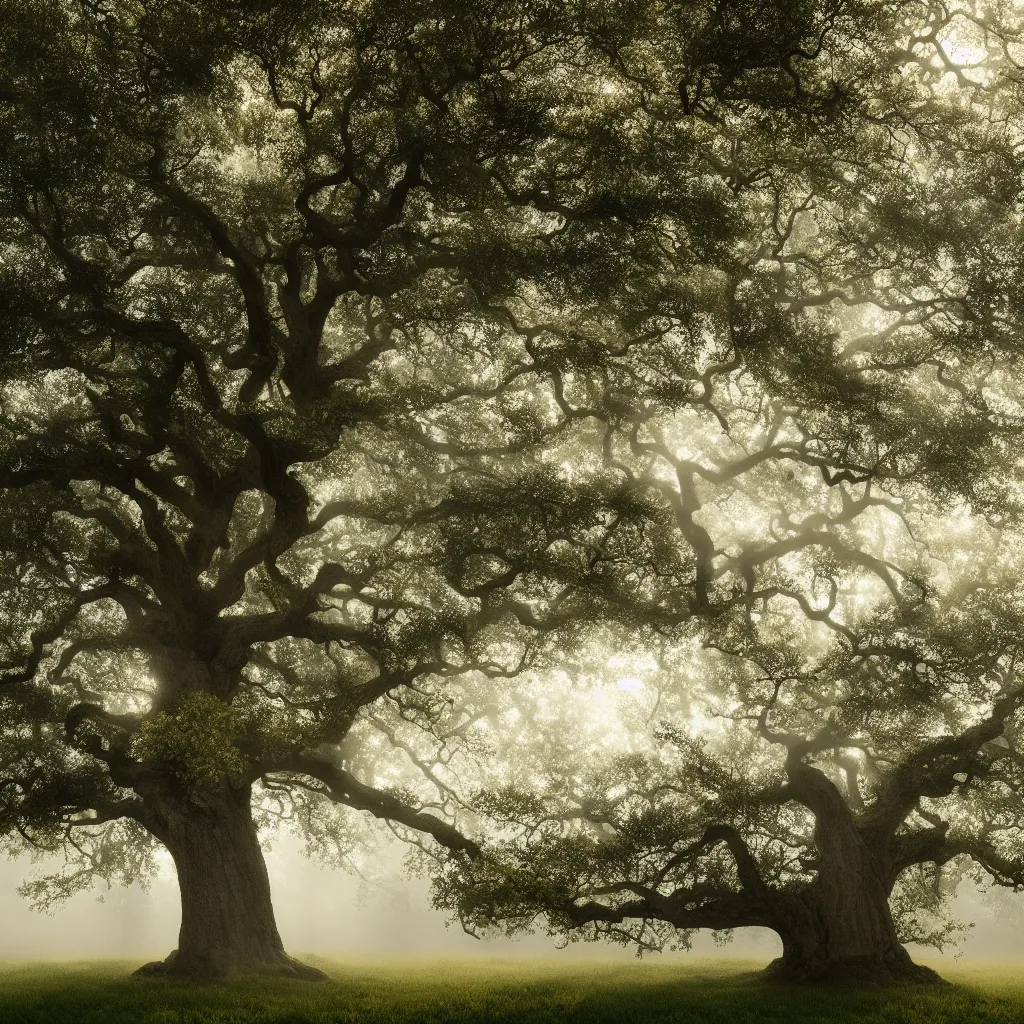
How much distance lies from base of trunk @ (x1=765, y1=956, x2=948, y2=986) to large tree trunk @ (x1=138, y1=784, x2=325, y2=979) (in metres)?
10.6

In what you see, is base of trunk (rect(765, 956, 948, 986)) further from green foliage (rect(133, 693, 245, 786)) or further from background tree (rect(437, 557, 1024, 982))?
green foliage (rect(133, 693, 245, 786))

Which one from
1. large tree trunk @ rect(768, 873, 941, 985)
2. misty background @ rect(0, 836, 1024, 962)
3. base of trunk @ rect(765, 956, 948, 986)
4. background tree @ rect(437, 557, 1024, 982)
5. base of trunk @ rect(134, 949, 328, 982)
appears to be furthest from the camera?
misty background @ rect(0, 836, 1024, 962)

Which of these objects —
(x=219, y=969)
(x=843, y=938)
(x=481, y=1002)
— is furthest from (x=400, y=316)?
(x=843, y=938)

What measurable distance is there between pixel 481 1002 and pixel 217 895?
612cm

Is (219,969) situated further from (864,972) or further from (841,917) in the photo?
(864,972)

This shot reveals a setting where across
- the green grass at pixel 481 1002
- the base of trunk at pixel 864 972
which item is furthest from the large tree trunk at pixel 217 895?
the base of trunk at pixel 864 972

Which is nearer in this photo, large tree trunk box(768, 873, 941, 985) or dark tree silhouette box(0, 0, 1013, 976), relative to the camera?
dark tree silhouette box(0, 0, 1013, 976)

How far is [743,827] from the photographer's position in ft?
61.7

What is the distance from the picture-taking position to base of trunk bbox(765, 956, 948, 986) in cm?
1781

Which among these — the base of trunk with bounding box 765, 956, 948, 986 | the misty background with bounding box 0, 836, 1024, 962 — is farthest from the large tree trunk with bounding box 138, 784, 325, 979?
the misty background with bounding box 0, 836, 1024, 962

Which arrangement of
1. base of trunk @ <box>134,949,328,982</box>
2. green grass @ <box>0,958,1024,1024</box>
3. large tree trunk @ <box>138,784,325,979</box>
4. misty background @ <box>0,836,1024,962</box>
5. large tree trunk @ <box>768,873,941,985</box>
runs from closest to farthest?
green grass @ <box>0,958,1024,1024</box>, base of trunk @ <box>134,949,328,982</box>, large tree trunk @ <box>138,784,325,979</box>, large tree trunk @ <box>768,873,941,985</box>, misty background @ <box>0,836,1024,962</box>

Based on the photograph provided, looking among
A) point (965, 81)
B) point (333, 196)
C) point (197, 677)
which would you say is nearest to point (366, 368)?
point (333, 196)

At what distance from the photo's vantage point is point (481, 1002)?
16.0m

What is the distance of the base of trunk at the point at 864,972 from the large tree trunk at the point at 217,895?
10556 millimetres
